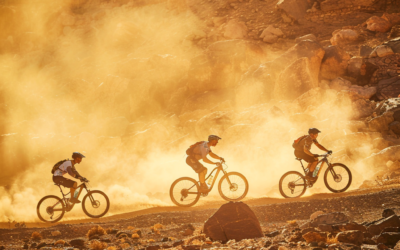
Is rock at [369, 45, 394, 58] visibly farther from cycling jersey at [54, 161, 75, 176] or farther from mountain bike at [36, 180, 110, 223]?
cycling jersey at [54, 161, 75, 176]

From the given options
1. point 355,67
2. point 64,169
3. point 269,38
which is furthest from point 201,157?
point 269,38

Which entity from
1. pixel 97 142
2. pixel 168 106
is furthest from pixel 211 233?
pixel 168 106

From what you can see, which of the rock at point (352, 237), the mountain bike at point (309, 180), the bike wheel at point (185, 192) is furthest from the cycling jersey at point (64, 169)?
the rock at point (352, 237)

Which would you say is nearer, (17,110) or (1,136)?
(1,136)

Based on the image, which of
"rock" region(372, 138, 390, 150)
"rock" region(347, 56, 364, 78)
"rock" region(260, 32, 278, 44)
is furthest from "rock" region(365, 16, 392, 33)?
"rock" region(372, 138, 390, 150)

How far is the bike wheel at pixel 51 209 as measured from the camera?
11516 millimetres

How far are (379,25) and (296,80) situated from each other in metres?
14.6

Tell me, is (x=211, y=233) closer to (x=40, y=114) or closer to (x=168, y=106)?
(x=168, y=106)

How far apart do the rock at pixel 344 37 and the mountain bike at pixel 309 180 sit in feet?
81.7

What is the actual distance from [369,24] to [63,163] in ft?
107

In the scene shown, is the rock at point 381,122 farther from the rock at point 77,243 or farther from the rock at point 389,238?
the rock at point 77,243

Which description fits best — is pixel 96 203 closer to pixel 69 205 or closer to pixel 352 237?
pixel 69 205

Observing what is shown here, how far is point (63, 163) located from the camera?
36.6 ft

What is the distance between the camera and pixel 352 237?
6.38 metres
